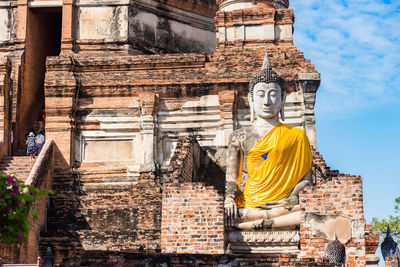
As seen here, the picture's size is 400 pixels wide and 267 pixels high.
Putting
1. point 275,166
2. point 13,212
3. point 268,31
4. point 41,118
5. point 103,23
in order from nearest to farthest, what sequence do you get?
point 13,212 < point 275,166 < point 268,31 < point 41,118 < point 103,23

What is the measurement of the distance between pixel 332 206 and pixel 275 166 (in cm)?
130

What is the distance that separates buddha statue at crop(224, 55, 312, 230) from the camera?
42.1 feet

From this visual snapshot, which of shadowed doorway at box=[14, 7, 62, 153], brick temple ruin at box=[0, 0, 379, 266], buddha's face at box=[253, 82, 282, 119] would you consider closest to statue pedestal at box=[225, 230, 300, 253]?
brick temple ruin at box=[0, 0, 379, 266]

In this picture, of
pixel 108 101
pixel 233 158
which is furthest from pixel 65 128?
pixel 233 158

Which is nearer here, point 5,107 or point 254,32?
point 5,107

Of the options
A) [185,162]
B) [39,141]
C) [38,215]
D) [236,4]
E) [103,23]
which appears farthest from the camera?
[103,23]

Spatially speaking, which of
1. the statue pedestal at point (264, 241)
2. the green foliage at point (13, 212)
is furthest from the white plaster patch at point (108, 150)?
the green foliage at point (13, 212)

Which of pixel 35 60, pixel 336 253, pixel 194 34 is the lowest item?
pixel 336 253

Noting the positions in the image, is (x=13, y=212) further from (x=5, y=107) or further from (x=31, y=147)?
(x=5, y=107)

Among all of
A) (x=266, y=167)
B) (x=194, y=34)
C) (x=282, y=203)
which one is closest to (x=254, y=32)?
(x=194, y=34)

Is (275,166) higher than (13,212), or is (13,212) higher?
(275,166)

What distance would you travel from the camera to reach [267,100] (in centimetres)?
1389

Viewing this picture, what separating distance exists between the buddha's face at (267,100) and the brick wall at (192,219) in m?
1.86

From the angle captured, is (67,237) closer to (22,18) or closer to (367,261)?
(367,261)
